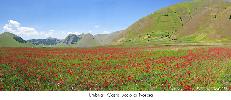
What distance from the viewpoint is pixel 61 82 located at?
13016mm

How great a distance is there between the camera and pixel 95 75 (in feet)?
50.1

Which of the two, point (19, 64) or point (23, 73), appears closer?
point (23, 73)

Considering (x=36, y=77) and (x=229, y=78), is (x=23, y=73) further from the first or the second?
(x=229, y=78)

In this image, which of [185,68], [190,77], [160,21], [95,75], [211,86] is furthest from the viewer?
[160,21]

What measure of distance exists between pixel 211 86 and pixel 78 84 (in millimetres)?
4198

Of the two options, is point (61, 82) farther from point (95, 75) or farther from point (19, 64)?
point (19, 64)

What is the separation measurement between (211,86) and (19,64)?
26.9ft

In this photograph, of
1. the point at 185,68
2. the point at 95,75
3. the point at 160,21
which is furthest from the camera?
the point at 160,21

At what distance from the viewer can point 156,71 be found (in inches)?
639

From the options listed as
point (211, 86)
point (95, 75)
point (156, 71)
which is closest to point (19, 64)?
point (95, 75)
